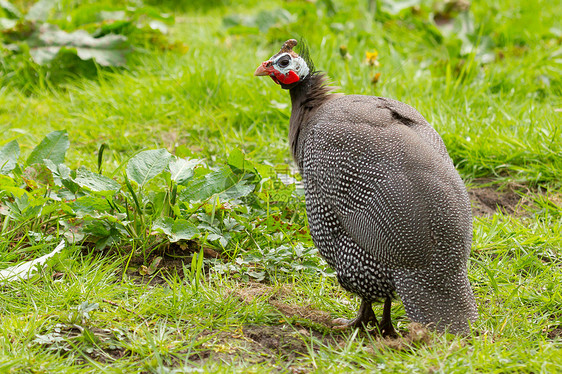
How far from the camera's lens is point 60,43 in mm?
5578

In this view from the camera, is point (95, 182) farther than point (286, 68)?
Yes

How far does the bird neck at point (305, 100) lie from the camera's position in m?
3.32

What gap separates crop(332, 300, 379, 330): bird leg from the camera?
9.80 feet

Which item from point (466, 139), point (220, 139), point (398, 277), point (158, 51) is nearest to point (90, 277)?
point (398, 277)

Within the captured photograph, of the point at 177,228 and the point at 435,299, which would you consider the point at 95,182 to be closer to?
the point at 177,228

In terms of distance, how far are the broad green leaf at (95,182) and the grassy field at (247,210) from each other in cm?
2

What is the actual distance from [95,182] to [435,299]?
1.96 metres

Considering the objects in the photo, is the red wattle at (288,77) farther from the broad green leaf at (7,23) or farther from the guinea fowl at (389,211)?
the broad green leaf at (7,23)

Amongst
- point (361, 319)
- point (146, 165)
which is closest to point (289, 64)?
point (146, 165)

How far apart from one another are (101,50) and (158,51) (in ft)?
1.65

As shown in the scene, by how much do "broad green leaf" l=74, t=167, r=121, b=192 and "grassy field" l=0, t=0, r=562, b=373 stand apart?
2cm

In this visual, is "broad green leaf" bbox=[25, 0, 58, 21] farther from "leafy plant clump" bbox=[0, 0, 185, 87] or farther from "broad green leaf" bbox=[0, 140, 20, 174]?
"broad green leaf" bbox=[0, 140, 20, 174]

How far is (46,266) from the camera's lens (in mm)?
3188

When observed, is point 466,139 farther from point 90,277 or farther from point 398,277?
point 90,277
